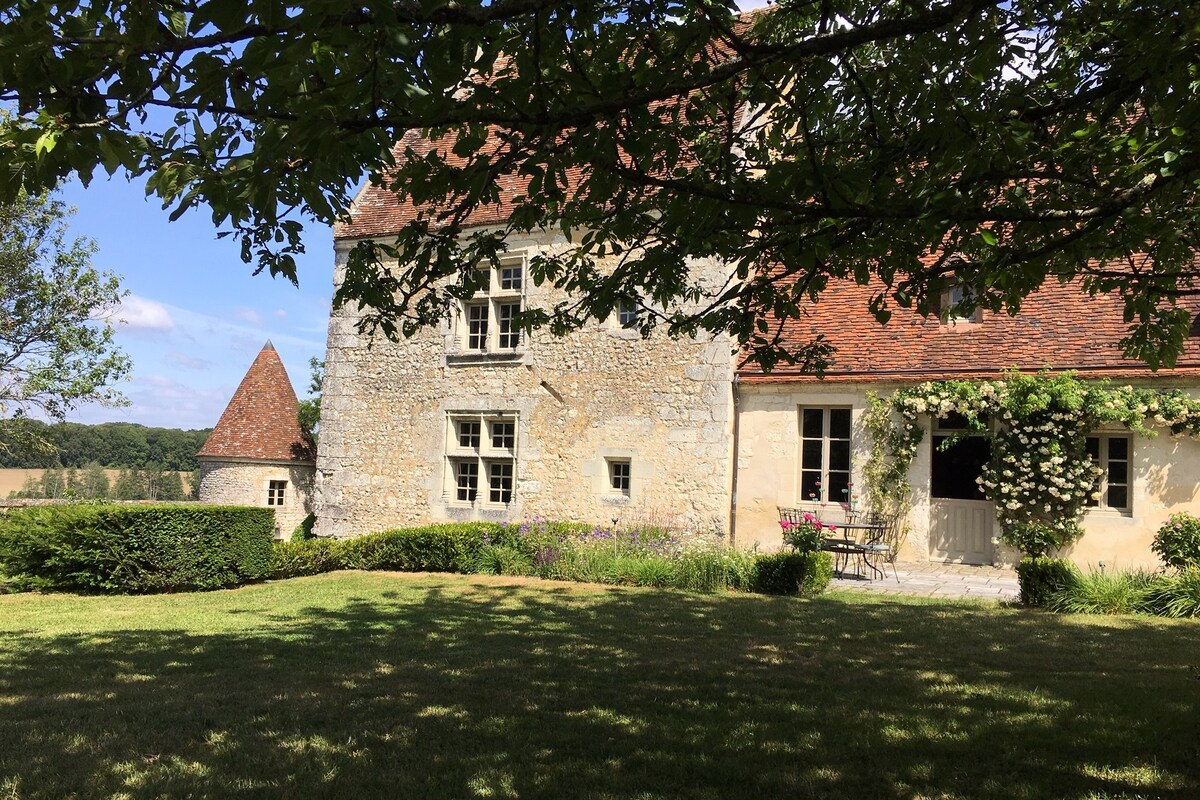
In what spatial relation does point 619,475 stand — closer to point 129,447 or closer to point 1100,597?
point 1100,597

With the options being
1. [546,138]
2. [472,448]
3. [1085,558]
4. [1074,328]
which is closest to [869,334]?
[1074,328]

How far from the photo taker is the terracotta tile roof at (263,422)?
1888cm

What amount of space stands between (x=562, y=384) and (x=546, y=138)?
35.2ft

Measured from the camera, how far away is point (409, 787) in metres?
3.45

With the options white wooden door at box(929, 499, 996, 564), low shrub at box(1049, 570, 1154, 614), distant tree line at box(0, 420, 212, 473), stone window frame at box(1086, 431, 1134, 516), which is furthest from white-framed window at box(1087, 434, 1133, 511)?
distant tree line at box(0, 420, 212, 473)

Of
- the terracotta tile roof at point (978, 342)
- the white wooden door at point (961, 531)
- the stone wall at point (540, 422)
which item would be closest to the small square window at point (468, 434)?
the stone wall at point (540, 422)

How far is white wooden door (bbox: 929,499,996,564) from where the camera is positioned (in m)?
11.8

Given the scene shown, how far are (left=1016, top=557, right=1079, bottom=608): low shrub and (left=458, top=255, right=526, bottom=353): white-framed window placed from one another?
880 centimetres

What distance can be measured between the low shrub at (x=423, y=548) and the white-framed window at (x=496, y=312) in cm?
346

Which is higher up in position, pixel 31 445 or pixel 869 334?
pixel 869 334

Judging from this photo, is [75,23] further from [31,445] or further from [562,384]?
[31,445]

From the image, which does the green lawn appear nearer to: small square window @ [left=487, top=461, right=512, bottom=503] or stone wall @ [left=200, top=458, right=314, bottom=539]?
small square window @ [left=487, top=461, right=512, bottom=503]

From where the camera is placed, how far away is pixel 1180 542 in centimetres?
985

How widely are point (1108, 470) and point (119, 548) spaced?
42.6 feet
